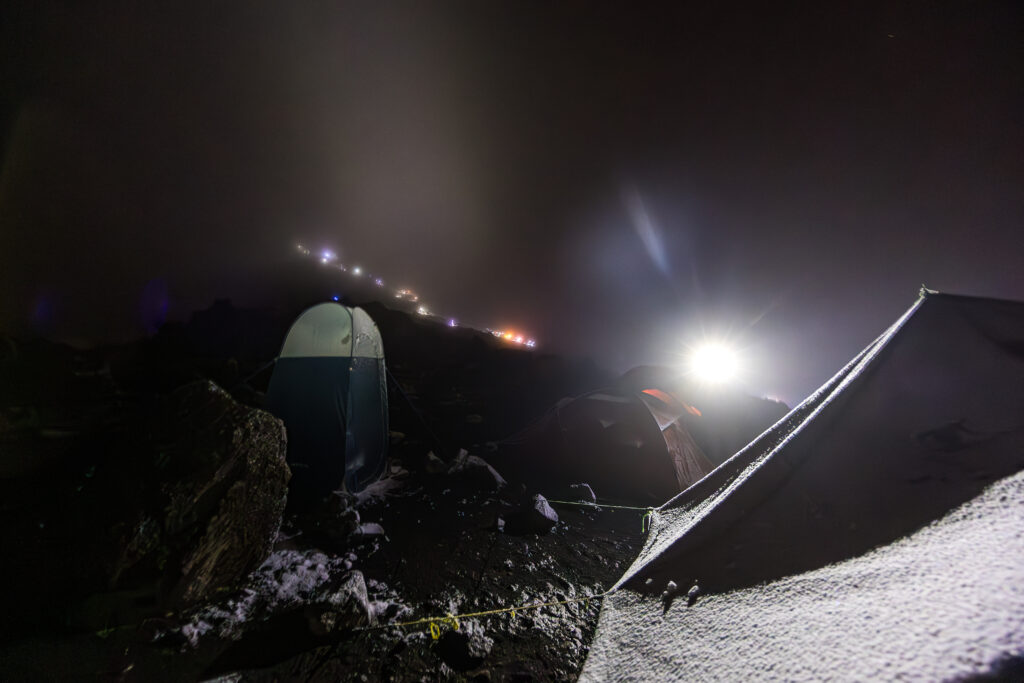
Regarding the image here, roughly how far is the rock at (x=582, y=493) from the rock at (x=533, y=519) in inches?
49.9

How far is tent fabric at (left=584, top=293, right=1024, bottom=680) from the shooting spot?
706 mm

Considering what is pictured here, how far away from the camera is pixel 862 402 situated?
55.2 inches

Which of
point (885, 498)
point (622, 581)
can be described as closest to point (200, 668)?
point (622, 581)

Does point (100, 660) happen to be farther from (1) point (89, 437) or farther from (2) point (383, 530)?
(2) point (383, 530)

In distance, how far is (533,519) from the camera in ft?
17.1

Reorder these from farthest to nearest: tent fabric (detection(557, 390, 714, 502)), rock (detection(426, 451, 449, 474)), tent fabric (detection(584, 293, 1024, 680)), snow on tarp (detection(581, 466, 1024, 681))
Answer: rock (detection(426, 451, 449, 474))
tent fabric (detection(557, 390, 714, 502))
tent fabric (detection(584, 293, 1024, 680))
snow on tarp (detection(581, 466, 1024, 681))

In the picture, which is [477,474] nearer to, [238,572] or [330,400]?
[330,400]

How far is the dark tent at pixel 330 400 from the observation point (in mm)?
5473

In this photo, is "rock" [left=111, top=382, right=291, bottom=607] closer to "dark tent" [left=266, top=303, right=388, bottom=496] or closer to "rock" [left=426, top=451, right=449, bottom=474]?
"dark tent" [left=266, top=303, right=388, bottom=496]

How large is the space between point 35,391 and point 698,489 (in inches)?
1342

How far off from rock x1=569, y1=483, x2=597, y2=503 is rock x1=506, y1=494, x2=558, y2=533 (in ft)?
4.16

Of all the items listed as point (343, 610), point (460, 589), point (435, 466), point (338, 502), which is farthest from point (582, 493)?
point (343, 610)

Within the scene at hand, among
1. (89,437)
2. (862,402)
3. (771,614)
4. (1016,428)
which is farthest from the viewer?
(89,437)

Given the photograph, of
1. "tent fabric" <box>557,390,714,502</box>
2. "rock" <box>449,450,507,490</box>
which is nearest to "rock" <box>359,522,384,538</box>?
"rock" <box>449,450,507,490</box>
